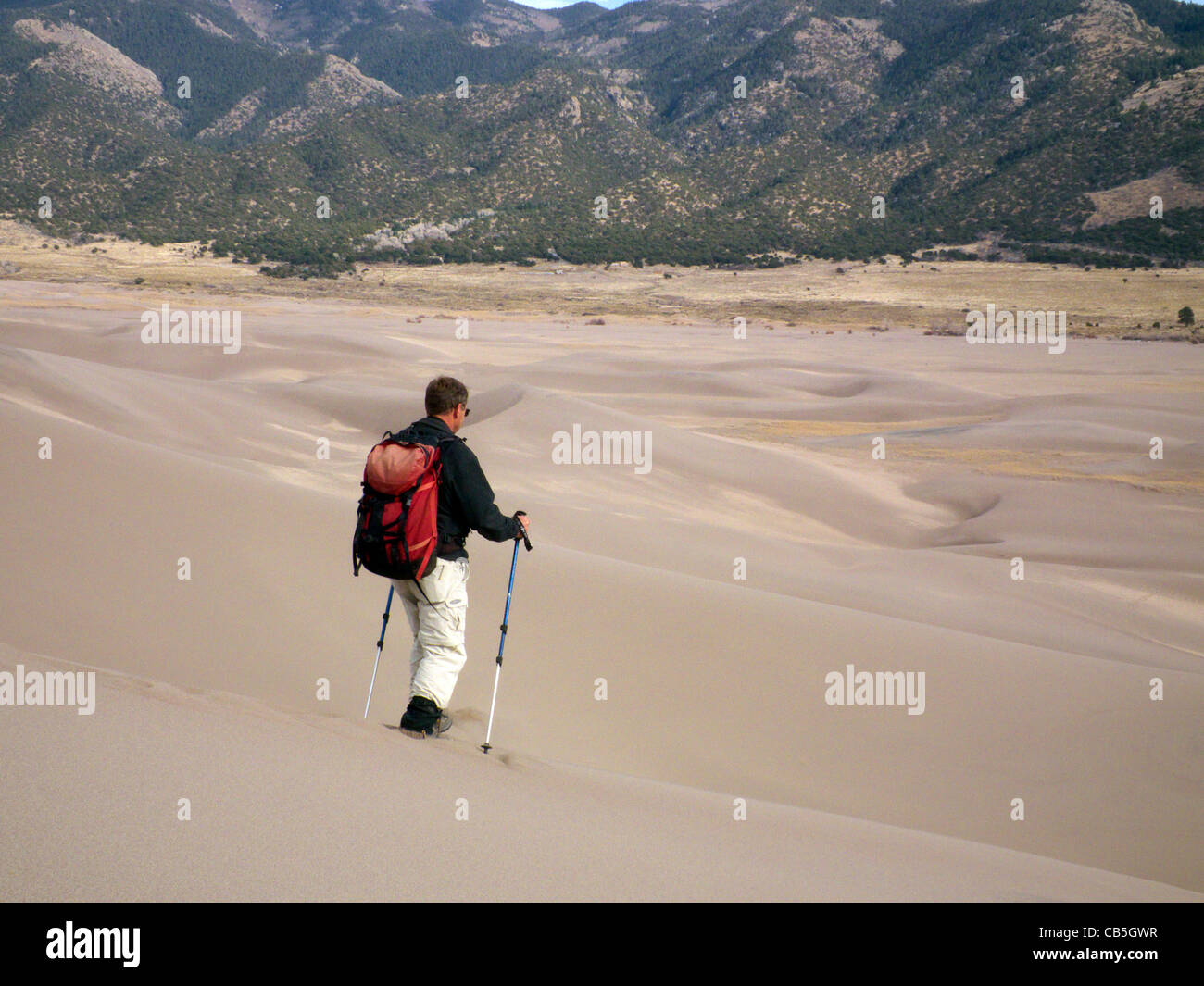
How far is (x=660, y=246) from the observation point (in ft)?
221

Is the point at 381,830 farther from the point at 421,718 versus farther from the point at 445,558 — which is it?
the point at 445,558

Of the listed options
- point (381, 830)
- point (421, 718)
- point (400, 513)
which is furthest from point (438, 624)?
point (381, 830)

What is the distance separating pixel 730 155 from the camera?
3479 inches

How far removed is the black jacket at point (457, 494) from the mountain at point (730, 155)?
60.9 metres

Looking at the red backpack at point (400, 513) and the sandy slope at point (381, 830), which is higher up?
the red backpack at point (400, 513)

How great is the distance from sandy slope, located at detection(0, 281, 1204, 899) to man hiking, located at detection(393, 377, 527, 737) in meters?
0.26

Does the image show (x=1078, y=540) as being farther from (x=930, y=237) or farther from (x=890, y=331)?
(x=930, y=237)

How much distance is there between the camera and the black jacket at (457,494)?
400 centimetres

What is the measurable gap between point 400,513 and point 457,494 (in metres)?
0.28

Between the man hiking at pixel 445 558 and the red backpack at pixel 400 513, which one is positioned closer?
the red backpack at pixel 400 513

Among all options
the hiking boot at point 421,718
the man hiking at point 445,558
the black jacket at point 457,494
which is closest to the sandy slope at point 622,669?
the hiking boot at point 421,718

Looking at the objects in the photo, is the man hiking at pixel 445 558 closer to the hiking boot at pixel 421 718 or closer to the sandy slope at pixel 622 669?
the hiking boot at pixel 421 718

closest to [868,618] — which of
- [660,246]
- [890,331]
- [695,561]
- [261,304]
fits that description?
[695,561]
